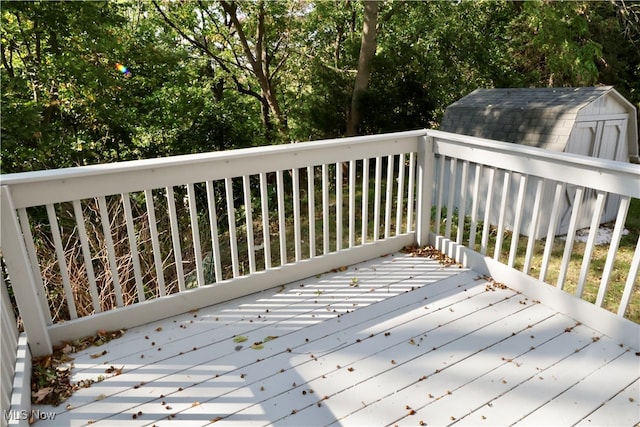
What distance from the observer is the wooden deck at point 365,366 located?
1.88 meters

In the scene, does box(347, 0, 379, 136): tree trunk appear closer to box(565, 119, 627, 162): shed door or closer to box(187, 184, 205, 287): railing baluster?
box(565, 119, 627, 162): shed door

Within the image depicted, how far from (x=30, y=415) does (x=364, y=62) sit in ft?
24.9

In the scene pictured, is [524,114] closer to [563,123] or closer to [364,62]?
[563,123]

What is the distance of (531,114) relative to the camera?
17.8 ft

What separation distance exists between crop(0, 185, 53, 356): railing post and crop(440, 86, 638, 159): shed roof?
530 cm

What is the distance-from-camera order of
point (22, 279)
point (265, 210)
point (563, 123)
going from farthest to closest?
point (563, 123) < point (265, 210) < point (22, 279)

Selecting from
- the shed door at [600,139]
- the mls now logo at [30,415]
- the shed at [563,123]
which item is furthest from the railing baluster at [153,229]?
the shed door at [600,139]

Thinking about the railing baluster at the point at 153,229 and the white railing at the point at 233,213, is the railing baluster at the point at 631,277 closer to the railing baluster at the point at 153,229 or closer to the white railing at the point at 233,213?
the white railing at the point at 233,213

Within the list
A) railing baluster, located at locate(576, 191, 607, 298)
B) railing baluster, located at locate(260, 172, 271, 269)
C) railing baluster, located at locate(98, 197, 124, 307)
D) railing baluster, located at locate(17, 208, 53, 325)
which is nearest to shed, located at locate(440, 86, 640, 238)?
railing baluster, located at locate(576, 191, 607, 298)

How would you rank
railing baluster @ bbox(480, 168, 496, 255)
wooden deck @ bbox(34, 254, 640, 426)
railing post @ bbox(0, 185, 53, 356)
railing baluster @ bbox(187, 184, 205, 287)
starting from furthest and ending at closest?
railing baluster @ bbox(480, 168, 496, 255), railing baluster @ bbox(187, 184, 205, 287), railing post @ bbox(0, 185, 53, 356), wooden deck @ bbox(34, 254, 640, 426)

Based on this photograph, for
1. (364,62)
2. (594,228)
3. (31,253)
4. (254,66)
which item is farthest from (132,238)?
(254,66)

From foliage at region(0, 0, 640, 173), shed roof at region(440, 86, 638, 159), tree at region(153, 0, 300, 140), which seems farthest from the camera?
tree at region(153, 0, 300, 140)

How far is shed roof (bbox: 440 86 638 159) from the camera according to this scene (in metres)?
5.07

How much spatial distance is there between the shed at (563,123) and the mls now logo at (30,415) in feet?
17.4
